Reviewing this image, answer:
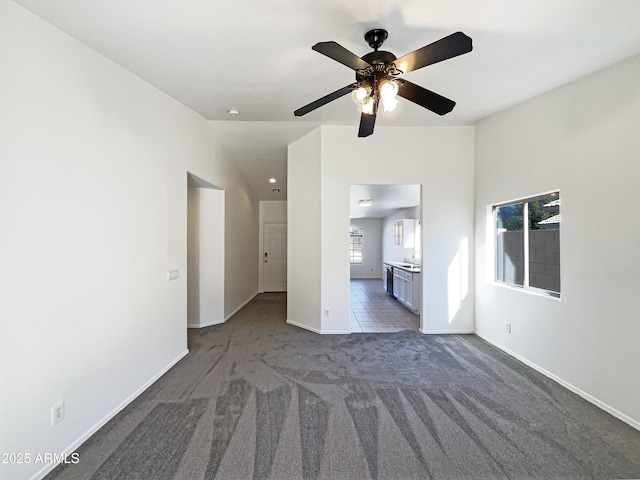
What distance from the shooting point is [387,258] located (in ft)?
31.2

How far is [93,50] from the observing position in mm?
2078

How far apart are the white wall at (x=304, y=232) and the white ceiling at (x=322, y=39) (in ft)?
A: 3.77

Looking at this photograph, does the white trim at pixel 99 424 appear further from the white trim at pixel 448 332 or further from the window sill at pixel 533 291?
the window sill at pixel 533 291

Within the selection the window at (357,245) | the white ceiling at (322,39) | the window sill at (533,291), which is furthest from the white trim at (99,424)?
the window at (357,245)

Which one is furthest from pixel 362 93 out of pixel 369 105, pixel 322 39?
pixel 322 39

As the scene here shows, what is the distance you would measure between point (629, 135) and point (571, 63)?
0.75 metres

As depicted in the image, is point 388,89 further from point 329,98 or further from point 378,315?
point 378,315

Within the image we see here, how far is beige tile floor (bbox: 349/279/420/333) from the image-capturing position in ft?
14.2

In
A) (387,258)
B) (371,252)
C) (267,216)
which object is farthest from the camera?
(371,252)

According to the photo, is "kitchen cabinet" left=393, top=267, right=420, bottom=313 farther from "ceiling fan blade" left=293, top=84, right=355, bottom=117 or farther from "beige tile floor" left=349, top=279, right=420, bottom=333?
"ceiling fan blade" left=293, top=84, right=355, bottom=117

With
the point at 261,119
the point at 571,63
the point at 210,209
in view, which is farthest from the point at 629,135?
the point at 210,209

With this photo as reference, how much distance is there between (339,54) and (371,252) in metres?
8.99

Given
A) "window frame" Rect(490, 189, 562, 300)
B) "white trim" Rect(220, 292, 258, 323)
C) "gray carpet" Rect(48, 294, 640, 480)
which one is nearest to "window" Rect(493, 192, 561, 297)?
"window frame" Rect(490, 189, 562, 300)

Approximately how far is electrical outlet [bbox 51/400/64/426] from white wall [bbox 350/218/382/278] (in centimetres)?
894
